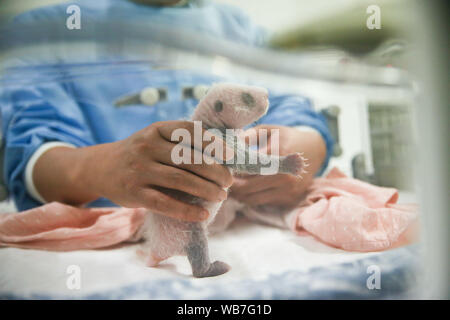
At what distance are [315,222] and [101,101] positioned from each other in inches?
15.6

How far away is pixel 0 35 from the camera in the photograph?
0.49m

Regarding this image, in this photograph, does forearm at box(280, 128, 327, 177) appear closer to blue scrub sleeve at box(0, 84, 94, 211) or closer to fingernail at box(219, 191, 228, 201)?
fingernail at box(219, 191, 228, 201)

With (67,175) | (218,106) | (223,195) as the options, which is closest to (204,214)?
(223,195)

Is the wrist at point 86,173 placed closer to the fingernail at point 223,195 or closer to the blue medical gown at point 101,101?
the blue medical gown at point 101,101

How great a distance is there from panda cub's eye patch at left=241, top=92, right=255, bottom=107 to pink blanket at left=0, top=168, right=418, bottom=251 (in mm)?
188

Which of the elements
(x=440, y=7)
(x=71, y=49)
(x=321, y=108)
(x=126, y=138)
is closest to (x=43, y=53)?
(x=71, y=49)

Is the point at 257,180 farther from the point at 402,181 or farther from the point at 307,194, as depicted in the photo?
the point at 402,181

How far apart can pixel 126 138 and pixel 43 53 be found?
7.0 inches

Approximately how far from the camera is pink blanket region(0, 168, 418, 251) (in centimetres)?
48

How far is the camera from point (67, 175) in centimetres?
52

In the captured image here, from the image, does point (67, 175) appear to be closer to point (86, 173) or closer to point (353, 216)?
point (86, 173)

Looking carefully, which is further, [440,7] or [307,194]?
[307,194]
